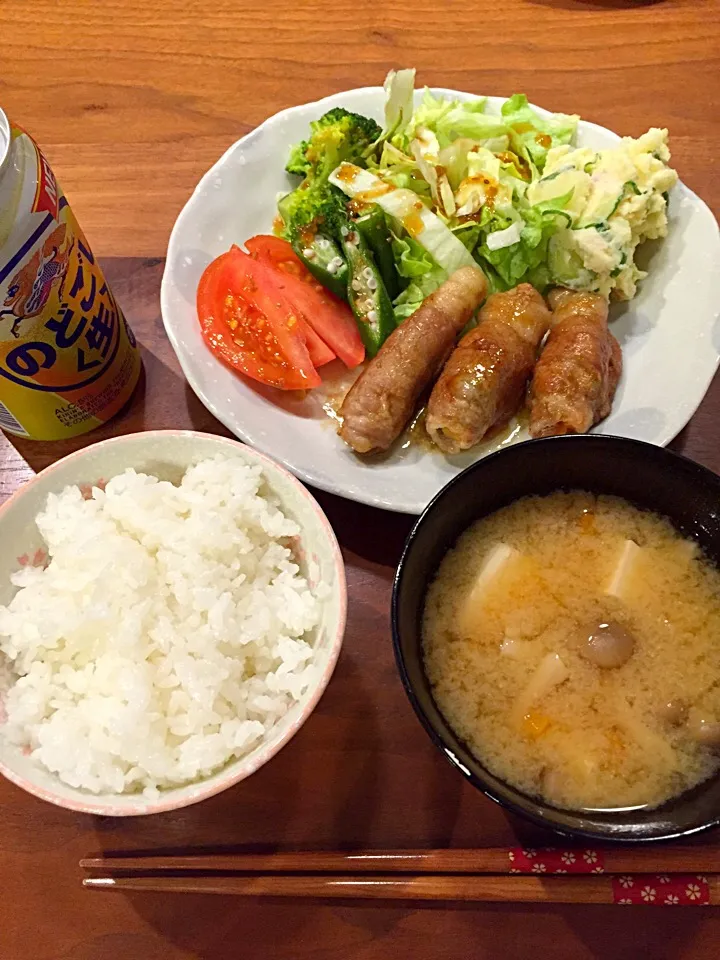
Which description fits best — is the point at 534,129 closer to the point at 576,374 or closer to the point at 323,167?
the point at 323,167

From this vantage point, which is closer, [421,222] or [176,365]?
[176,365]

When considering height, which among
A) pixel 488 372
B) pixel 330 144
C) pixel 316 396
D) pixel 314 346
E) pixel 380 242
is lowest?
pixel 316 396

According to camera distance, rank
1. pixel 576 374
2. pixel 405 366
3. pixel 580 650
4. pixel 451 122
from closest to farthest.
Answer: pixel 580 650
pixel 576 374
pixel 405 366
pixel 451 122

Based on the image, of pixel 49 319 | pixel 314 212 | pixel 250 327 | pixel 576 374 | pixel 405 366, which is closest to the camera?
pixel 49 319

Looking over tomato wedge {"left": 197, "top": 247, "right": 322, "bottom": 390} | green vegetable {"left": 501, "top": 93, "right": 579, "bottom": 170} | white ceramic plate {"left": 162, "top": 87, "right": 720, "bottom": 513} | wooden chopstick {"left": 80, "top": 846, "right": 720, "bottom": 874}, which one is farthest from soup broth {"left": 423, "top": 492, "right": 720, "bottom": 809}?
green vegetable {"left": 501, "top": 93, "right": 579, "bottom": 170}

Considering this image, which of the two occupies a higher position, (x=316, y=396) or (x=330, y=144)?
(x=330, y=144)

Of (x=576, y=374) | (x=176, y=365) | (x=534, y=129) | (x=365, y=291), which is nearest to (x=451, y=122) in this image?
(x=534, y=129)

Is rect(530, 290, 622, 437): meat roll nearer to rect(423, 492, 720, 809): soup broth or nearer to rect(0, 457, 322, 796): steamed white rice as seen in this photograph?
rect(423, 492, 720, 809): soup broth
